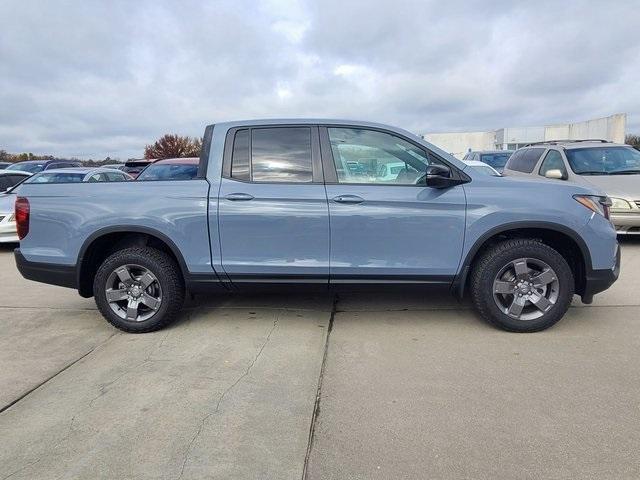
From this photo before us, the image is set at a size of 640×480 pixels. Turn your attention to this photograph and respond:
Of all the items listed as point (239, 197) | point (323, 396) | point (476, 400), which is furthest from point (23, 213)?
point (476, 400)

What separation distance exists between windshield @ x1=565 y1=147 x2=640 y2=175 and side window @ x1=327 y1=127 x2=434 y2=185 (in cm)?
533

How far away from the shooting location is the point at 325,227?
4012mm

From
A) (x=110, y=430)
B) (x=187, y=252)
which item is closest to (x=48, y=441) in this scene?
→ (x=110, y=430)

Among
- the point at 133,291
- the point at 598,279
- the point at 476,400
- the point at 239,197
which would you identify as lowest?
the point at 476,400

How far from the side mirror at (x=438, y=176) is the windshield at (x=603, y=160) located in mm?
5347

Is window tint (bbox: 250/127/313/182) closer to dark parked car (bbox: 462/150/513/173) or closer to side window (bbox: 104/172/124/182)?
side window (bbox: 104/172/124/182)

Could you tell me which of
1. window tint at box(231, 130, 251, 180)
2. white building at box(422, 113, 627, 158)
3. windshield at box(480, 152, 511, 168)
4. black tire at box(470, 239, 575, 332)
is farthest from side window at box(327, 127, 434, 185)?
white building at box(422, 113, 627, 158)

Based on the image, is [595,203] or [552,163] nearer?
[595,203]

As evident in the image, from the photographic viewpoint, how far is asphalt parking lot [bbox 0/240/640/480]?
248 centimetres

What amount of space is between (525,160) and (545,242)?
6056 millimetres

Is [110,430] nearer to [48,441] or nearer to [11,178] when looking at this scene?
[48,441]

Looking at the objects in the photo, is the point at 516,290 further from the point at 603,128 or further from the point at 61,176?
the point at 603,128

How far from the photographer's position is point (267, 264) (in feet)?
13.5

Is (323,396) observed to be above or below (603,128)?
below
